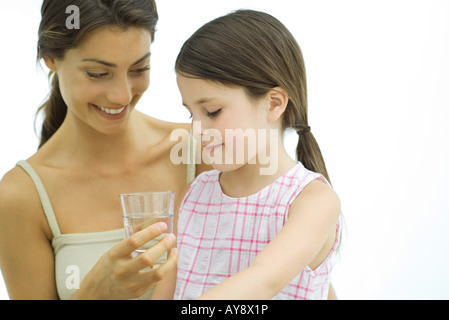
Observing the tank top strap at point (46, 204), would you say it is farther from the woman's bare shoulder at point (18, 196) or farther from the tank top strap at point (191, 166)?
the tank top strap at point (191, 166)

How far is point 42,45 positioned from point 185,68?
0.56 metres

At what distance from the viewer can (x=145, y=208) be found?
133cm

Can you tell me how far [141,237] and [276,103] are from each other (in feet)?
1.84

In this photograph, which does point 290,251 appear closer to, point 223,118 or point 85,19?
point 223,118

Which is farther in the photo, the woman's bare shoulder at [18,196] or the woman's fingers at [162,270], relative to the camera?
the woman's bare shoulder at [18,196]

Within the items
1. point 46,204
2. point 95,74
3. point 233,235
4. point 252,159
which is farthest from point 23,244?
point 252,159

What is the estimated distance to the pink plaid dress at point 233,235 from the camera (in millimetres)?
1514

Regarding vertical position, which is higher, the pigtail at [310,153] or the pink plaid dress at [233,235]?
the pigtail at [310,153]

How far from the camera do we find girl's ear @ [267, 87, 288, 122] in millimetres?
1502

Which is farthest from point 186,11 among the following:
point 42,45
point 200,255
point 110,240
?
point 200,255

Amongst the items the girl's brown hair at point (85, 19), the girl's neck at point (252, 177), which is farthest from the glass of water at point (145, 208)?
the girl's brown hair at point (85, 19)

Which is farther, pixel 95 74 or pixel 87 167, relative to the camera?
pixel 87 167

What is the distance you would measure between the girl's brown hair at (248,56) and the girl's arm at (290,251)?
1.07 ft
